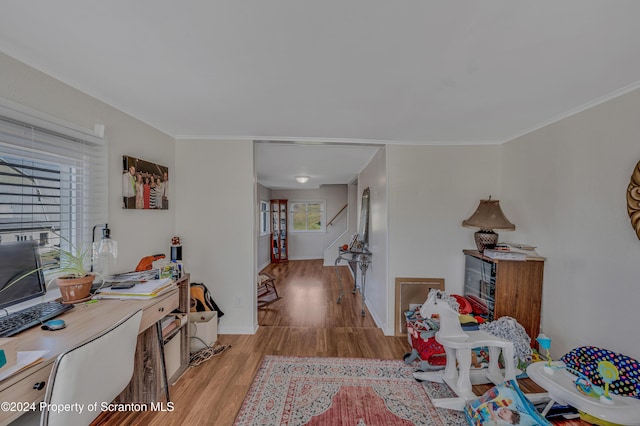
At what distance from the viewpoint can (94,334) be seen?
3.74 feet

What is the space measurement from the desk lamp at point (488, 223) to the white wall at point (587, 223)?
277 millimetres

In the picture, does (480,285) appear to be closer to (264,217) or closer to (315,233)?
(315,233)

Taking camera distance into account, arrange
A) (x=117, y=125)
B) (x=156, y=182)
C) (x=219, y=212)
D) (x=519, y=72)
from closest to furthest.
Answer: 1. (x=519, y=72)
2. (x=117, y=125)
3. (x=156, y=182)
4. (x=219, y=212)

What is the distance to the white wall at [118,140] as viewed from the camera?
4.40 feet

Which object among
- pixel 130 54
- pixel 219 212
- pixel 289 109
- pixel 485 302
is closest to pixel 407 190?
pixel 485 302

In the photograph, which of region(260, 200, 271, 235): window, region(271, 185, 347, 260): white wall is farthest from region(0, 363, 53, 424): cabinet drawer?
region(271, 185, 347, 260): white wall

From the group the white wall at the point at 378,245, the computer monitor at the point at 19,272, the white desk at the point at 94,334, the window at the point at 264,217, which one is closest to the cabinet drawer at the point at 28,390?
the white desk at the point at 94,334

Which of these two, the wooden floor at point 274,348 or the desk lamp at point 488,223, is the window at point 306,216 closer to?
the wooden floor at point 274,348

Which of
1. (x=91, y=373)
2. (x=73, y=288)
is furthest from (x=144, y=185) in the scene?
(x=91, y=373)

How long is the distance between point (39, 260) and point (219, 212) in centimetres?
149

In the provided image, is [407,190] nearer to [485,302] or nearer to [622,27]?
[485,302]

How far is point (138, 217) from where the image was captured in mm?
2133

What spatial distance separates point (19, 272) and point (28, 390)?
656mm

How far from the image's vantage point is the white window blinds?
126 cm
